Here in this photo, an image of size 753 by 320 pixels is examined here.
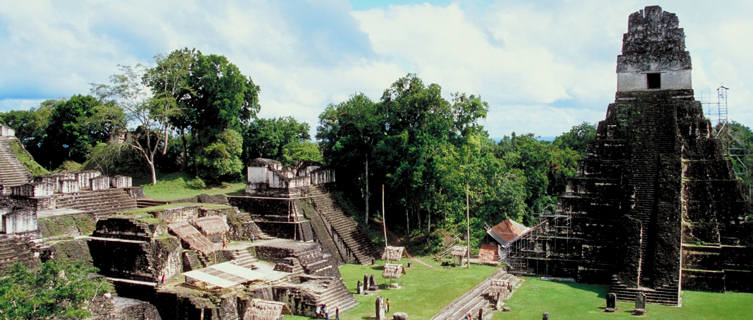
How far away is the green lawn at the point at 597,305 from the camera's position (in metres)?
16.7

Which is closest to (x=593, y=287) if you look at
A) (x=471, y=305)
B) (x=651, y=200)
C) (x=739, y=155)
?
(x=651, y=200)

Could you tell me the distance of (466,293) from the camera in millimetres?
19719

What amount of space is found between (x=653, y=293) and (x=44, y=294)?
56.1 feet

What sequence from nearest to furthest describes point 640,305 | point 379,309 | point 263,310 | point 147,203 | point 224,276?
point 263,310, point 379,309, point 224,276, point 640,305, point 147,203

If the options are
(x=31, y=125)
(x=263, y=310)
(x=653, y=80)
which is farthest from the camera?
(x=31, y=125)

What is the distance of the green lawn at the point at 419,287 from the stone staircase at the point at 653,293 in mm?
4938

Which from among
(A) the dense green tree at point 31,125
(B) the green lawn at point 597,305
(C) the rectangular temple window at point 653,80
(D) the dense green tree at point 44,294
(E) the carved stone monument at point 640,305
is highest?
(C) the rectangular temple window at point 653,80

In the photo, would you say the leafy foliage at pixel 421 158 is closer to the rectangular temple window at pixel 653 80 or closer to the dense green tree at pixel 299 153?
the dense green tree at pixel 299 153

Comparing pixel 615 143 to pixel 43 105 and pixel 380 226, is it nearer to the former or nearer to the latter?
pixel 380 226

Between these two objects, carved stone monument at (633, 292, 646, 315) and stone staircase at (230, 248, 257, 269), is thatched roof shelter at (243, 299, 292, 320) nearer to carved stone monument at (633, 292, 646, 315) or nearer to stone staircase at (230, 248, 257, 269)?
stone staircase at (230, 248, 257, 269)

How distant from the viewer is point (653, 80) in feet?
82.2

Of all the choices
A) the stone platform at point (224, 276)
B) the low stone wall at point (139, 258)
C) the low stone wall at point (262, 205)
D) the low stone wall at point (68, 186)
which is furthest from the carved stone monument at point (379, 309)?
the low stone wall at point (68, 186)

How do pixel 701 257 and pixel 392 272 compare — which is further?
pixel 392 272

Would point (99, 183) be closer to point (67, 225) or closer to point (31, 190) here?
point (31, 190)
